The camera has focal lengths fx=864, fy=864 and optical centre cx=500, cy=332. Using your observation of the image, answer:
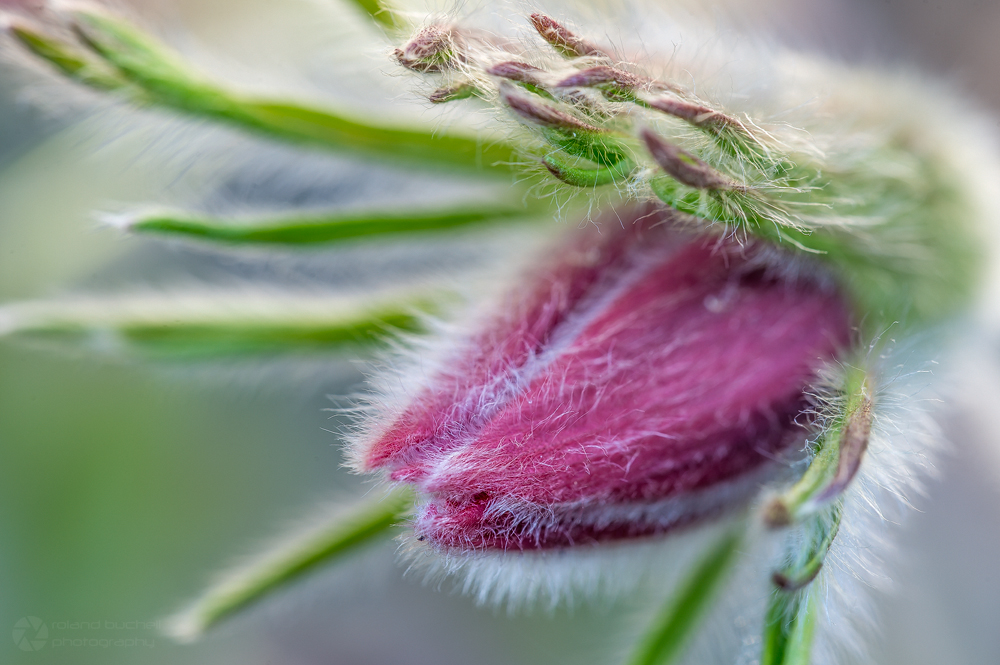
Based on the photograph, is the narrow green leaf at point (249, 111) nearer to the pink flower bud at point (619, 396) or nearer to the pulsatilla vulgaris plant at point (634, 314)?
the pulsatilla vulgaris plant at point (634, 314)

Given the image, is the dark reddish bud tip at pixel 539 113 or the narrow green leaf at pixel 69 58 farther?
the narrow green leaf at pixel 69 58

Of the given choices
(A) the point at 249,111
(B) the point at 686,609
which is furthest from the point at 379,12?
(B) the point at 686,609

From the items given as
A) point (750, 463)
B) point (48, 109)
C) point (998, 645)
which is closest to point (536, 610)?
point (998, 645)

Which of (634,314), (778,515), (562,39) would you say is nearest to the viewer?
(778,515)

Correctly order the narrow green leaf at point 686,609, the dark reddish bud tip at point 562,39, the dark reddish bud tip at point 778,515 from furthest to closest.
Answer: the narrow green leaf at point 686,609 < the dark reddish bud tip at point 562,39 < the dark reddish bud tip at point 778,515

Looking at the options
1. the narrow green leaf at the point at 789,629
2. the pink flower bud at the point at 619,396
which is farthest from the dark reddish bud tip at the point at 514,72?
the narrow green leaf at the point at 789,629

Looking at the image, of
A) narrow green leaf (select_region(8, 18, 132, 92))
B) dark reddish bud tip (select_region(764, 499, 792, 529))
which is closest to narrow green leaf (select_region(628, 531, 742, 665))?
dark reddish bud tip (select_region(764, 499, 792, 529))

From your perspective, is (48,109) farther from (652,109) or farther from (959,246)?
(959,246)

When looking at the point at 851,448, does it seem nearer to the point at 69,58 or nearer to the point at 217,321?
the point at 217,321
